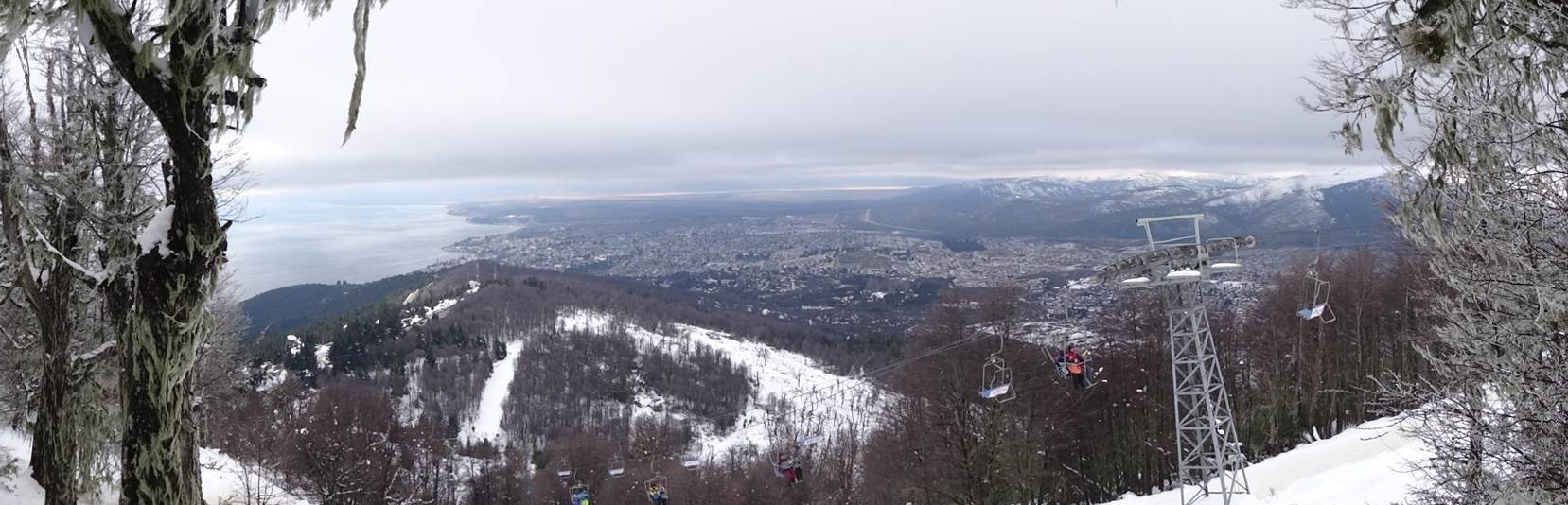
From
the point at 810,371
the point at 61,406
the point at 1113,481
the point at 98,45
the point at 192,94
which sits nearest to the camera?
the point at 98,45

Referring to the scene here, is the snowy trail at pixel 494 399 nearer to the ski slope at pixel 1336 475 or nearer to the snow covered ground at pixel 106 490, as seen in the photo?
the snow covered ground at pixel 106 490

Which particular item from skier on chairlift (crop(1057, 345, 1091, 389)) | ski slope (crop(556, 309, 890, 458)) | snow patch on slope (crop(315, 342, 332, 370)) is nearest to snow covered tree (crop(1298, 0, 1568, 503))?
skier on chairlift (crop(1057, 345, 1091, 389))

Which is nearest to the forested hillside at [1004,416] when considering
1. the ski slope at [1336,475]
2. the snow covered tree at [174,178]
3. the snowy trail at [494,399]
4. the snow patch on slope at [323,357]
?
the ski slope at [1336,475]

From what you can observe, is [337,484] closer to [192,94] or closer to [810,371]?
[192,94]

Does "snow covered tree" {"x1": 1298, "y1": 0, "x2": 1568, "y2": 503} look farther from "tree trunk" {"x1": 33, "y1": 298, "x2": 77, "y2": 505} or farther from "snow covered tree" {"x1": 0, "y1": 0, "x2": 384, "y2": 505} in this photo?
"tree trunk" {"x1": 33, "y1": 298, "x2": 77, "y2": 505}

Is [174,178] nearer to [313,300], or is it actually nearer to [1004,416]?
[1004,416]

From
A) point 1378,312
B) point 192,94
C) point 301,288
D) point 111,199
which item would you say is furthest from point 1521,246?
point 301,288

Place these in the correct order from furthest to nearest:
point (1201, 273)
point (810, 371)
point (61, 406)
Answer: point (810, 371) < point (1201, 273) < point (61, 406)
